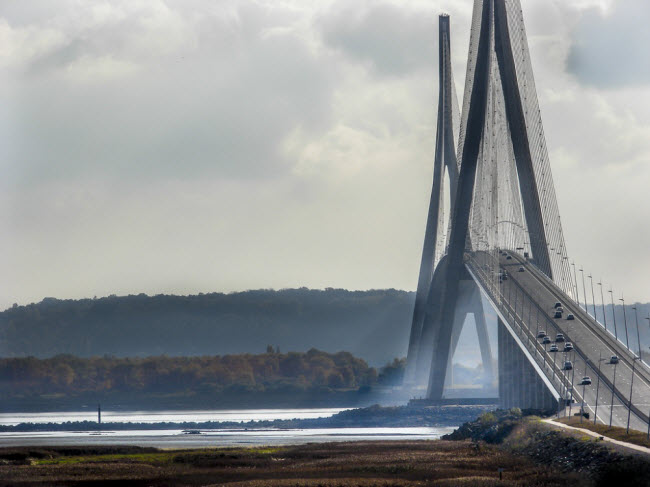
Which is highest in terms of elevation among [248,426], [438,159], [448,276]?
[438,159]

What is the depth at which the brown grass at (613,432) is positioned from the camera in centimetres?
5782

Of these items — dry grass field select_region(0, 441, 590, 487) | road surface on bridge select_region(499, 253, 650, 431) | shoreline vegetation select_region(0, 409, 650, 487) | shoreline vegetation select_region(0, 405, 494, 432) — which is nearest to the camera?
shoreline vegetation select_region(0, 409, 650, 487)

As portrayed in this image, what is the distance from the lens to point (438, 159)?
18275cm

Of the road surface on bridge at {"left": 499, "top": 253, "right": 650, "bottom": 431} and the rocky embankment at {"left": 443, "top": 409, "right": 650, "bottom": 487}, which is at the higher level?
the road surface on bridge at {"left": 499, "top": 253, "right": 650, "bottom": 431}

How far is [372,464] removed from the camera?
199 feet

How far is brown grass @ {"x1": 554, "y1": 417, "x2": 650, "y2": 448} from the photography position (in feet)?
190

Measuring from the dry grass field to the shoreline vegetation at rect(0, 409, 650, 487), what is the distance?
5cm

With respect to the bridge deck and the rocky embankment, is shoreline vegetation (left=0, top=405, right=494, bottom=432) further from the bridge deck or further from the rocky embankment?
the rocky embankment

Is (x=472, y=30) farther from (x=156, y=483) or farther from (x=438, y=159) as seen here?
(x=156, y=483)

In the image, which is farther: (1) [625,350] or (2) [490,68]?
(2) [490,68]

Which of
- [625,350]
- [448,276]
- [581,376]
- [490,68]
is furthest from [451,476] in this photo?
[448,276]

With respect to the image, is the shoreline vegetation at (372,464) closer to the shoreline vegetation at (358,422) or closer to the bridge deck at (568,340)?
the bridge deck at (568,340)

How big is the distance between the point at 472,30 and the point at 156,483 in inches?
3684

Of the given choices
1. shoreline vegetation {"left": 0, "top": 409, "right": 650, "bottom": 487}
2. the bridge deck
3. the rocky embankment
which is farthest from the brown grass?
the bridge deck
